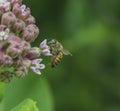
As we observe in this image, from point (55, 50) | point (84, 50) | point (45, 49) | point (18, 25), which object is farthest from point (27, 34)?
point (84, 50)

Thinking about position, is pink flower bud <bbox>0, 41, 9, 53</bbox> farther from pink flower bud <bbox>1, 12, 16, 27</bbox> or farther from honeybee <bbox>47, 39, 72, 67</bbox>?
honeybee <bbox>47, 39, 72, 67</bbox>

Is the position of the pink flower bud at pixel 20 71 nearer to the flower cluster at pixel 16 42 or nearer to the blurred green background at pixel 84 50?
the flower cluster at pixel 16 42

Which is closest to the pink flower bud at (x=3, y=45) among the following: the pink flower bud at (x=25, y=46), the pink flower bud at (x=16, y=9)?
the pink flower bud at (x=25, y=46)

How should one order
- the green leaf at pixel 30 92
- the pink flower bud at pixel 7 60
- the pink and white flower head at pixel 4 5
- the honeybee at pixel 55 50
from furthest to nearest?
the green leaf at pixel 30 92
the honeybee at pixel 55 50
the pink and white flower head at pixel 4 5
the pink flower bud at pixel 7 60

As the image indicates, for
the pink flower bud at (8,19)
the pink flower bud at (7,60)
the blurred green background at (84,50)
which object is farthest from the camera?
the blurred green background at (84,50)

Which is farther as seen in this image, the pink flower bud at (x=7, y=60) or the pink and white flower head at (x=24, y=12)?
the pink and white flower head at (x=24, y=12)

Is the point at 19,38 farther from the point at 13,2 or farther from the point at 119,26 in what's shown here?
the point at 119,26
